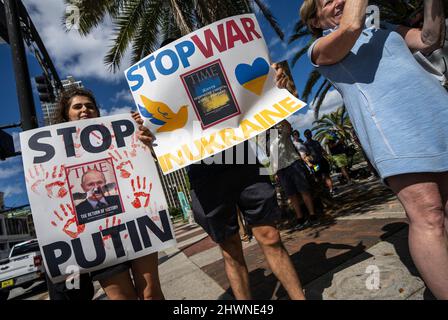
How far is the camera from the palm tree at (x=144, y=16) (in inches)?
254

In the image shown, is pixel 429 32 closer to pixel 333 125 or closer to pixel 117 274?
pixel 117 274

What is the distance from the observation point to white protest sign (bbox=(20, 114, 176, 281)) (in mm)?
1596

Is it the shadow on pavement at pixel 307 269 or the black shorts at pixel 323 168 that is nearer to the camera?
the shadow on pavement at pixel 307 269

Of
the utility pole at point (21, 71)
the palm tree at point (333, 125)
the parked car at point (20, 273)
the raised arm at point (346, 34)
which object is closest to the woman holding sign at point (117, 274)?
the raised arm at point (346, 34)

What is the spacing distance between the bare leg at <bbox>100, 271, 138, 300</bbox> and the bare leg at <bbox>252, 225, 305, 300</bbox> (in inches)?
32.2

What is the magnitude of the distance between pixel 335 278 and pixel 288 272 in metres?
0.56

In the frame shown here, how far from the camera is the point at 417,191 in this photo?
3.98 feet

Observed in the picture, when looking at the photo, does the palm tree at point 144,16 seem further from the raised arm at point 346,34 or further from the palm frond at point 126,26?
the raised arm at point 346,34

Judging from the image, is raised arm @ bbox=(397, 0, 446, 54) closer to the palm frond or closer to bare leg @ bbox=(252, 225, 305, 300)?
bare leg @ bbox=(252, 225, 305, 300)

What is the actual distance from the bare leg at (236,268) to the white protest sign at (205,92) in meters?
0.66
